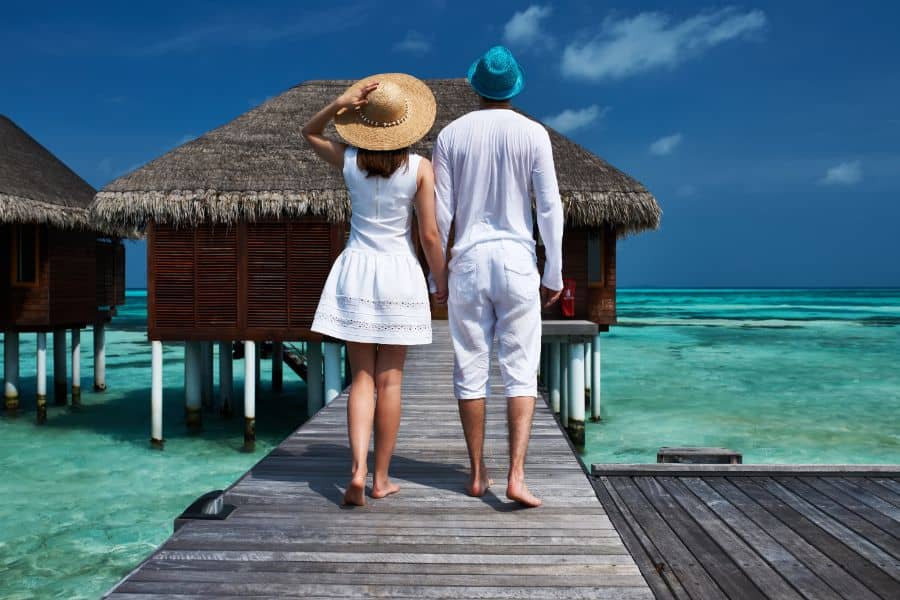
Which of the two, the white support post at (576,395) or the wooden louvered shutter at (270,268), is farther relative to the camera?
the white support post at (576,395)

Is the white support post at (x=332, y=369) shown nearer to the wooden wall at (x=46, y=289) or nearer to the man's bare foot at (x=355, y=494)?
the wooden wall at (x=46, y=289)

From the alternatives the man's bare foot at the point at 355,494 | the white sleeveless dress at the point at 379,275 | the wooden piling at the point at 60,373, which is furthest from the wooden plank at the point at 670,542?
the wooden piling at the point at 60,373

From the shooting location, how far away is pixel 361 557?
2568 mm

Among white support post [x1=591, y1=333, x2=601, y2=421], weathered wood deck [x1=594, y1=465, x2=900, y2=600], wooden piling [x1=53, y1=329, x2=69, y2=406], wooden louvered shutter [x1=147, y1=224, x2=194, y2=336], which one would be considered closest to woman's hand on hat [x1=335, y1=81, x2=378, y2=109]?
weathered wood deck [x1=594, y1=465, x2=900, y2=600]

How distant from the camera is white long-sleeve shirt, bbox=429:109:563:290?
10.1 ft

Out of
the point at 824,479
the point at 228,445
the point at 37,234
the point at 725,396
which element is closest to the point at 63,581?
the point at 228,445

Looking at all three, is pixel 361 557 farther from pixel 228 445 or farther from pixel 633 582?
pixel 228 445

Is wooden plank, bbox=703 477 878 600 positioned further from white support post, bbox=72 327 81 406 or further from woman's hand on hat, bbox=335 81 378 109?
white support post, bbox=72 327 81 406

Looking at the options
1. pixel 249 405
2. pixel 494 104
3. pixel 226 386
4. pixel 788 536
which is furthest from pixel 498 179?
pixel 226 386

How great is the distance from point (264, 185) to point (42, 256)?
18.8 feet

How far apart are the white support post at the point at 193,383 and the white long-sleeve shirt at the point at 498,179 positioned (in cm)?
1021

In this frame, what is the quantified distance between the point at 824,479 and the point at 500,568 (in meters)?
3.26

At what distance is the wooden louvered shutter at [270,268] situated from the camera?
36.9 feet

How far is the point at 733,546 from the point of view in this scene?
3580mm
